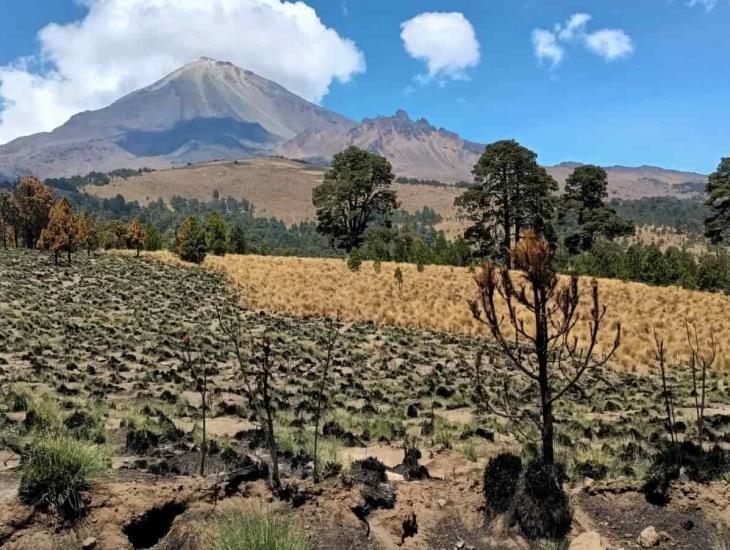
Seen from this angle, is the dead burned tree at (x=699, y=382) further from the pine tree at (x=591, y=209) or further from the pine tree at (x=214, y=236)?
the pine tree at (x=214, y=236)

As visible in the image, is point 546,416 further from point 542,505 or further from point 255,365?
point 255,365

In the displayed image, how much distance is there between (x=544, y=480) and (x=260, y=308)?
26931 millimetres

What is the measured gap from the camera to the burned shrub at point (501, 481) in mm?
6664

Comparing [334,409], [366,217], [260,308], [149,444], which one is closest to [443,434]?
[334,409]

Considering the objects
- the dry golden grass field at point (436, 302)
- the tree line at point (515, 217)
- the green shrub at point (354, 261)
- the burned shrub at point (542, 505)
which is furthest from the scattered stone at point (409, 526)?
the green shrub at point (354, 261)

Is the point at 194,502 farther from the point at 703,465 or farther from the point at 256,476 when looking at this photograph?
the point at 703,465

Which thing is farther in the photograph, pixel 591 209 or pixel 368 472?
pixel 591 209

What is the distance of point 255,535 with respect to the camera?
5.07 m

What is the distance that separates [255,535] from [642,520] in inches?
173

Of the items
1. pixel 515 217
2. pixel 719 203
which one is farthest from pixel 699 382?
pixel 719 203

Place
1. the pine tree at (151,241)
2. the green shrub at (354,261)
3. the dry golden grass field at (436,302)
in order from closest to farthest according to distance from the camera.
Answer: the dry golden grass field at (436,302)
the green shrub at (354,261)
the pine tree at (151,241)

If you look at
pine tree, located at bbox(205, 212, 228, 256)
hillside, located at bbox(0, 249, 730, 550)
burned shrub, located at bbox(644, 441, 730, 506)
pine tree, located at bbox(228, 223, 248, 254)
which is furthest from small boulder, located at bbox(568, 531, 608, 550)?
pine tree, located at bbox(228, 223, 248, 254)

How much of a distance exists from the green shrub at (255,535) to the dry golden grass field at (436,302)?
1858 cm

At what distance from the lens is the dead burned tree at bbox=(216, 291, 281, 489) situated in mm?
6750
